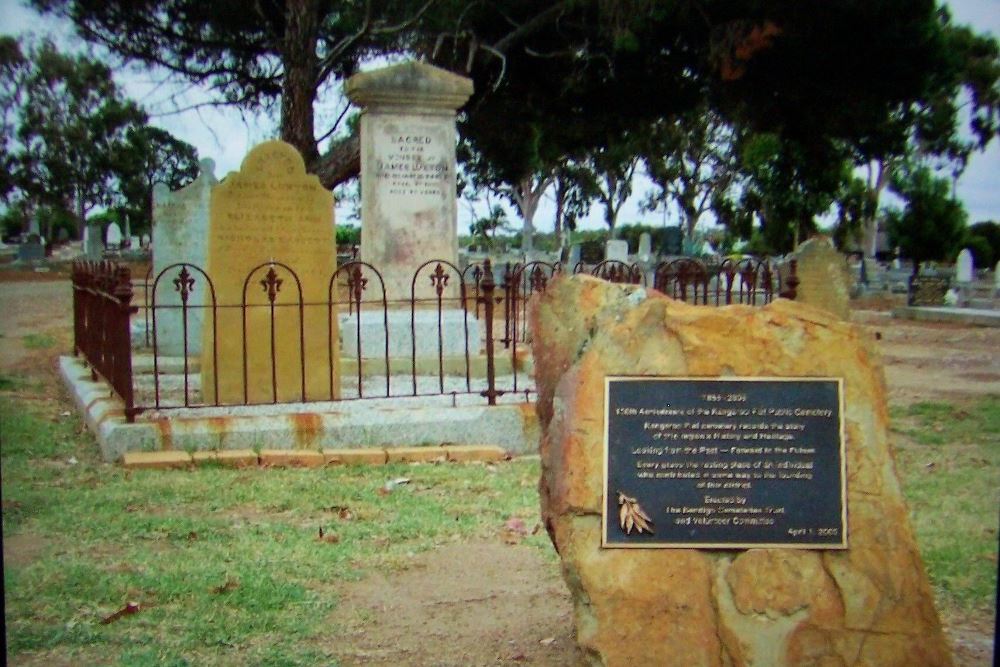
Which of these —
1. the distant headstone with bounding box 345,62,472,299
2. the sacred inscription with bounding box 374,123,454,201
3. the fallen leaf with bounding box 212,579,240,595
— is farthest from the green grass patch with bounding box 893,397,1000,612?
the sacred inscription with bounding box 374,123,454,201

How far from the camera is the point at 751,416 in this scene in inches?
131

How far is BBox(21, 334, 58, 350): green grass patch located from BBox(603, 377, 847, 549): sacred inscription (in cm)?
1170

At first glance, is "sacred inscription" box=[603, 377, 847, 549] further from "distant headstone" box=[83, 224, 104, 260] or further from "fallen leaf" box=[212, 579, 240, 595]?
"distant headstone" box=[83, 224, 104, 260]

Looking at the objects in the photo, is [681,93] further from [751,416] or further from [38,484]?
[751,416]

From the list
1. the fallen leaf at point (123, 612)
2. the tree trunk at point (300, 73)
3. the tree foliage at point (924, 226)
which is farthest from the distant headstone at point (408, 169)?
the tree foliage at point (924, 226)

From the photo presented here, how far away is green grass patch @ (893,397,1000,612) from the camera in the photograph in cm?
438

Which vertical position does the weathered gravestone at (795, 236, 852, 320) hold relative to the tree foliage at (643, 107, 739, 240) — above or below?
below

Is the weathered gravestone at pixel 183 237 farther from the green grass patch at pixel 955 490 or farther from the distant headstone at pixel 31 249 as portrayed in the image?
the distant headstone at pixel 31 249

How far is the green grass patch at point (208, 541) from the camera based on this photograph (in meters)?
3.71

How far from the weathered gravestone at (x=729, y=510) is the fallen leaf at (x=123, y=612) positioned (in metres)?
1.69

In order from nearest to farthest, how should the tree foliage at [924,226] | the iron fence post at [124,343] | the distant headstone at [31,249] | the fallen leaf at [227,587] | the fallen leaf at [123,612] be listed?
1. the fallen leaf at [123,612]
2. the fallen leaf at [227,587]
3. the iron fence post at [124,343]
4. the tree foliage at [924,226]
5. the distant headstone at [31,249]

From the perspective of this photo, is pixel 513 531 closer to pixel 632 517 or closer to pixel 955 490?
pixel 632 517

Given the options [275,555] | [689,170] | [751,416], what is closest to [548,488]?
[751,416]

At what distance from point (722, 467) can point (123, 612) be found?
89.6 inches
